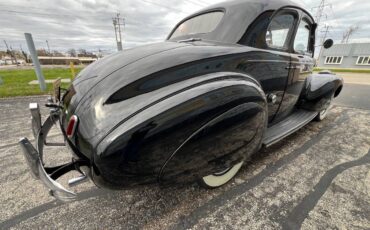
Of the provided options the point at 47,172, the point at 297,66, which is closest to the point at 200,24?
the point at 297,66

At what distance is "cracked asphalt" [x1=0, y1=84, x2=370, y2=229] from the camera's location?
A: 5.36ft

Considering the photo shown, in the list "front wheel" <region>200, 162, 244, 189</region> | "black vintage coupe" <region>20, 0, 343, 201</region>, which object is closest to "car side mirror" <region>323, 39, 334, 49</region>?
"black vintage coupe" <region>20, 0, 343, 201</region>

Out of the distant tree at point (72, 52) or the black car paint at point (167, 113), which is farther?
the distant tree at point (72, 52)

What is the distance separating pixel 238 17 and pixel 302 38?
1.64 metres

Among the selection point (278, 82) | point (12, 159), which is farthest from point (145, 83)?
point (12, 159)

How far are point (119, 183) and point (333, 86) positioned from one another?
3910 millimetres

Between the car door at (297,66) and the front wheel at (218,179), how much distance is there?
1148 mm

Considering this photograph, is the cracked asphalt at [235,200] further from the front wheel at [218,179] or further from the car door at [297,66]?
the car door at [297,66]

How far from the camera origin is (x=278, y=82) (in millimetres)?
2229

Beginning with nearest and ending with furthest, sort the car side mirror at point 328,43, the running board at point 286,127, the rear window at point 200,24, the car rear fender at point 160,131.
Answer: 1. the car rear fender at point 160,131
2. the running board at point 286,127
3. the rear window at point 200,24
4. the car side mirror at point 328,43

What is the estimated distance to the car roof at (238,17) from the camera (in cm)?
204

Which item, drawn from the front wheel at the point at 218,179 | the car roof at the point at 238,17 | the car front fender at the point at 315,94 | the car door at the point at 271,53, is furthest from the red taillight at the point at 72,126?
the car front fender at the point at 315,94

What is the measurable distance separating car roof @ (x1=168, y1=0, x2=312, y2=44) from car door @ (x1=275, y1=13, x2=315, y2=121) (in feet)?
2.31

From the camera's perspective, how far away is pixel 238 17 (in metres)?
2.10
